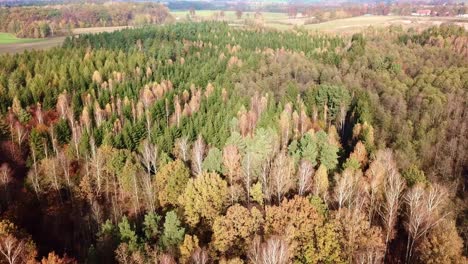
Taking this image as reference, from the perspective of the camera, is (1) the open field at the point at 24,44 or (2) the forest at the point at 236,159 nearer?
(2) the forest at the point at 236,159

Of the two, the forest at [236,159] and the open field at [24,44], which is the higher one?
the open field at [24,44]

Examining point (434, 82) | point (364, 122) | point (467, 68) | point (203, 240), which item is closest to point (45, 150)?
point (203, 240)

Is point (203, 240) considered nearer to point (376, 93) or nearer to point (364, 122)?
point (364, 122)

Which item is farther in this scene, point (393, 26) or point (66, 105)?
point (393, 26)

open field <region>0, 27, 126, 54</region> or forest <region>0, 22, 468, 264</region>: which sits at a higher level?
open field <region>0, 27, 126, 54</region>

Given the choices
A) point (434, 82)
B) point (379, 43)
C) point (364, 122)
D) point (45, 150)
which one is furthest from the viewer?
point (379, 43)

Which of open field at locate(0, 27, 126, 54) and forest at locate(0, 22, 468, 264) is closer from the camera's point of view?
forest at locate(0, 22, 468, 264)

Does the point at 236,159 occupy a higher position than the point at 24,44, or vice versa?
the point at 24,44

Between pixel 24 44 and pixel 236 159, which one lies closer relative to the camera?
pixel 236 159
